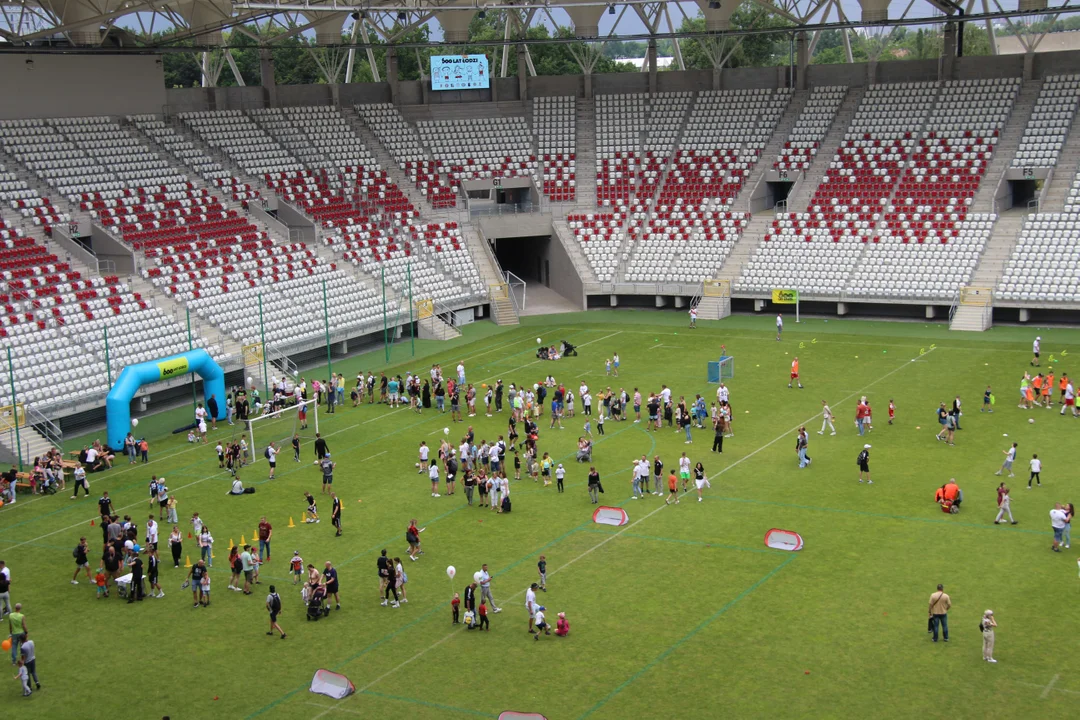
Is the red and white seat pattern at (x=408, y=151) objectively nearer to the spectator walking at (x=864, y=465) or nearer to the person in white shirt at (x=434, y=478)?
the person in white shirt at (x=434, y=478)

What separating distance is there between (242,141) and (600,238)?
19.1m

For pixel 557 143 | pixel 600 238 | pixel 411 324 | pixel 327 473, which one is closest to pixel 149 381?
pixel 327 473

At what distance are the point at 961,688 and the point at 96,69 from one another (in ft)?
172

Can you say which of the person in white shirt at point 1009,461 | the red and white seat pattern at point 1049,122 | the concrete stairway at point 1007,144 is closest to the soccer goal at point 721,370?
the person in white shirt at point 1009,461

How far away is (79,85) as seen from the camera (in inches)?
2366

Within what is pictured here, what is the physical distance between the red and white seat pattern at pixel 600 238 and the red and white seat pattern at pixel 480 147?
5296 millimetres

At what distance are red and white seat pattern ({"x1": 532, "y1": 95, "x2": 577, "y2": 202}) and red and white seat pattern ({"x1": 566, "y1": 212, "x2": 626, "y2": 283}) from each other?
2.36 metres

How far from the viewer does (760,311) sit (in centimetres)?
5897

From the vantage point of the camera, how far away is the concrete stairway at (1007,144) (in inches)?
2308

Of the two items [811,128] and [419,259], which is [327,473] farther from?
[811,128]

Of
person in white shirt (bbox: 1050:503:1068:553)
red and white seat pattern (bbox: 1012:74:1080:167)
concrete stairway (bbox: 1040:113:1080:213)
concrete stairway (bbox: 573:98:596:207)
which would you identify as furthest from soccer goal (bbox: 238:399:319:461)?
red and white seat pattern (bbox: 1012:74:1080:167)

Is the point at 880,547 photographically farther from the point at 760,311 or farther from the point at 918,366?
the point at 760,311

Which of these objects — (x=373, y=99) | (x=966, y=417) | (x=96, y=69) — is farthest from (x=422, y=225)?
(x=966, y=417)

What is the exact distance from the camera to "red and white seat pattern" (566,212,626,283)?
62969 mm
